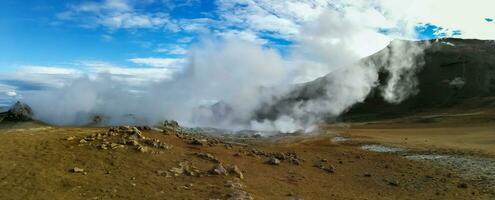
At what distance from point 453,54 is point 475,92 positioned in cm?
4052

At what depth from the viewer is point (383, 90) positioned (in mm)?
179250

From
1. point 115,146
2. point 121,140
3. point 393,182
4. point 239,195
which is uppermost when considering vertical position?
point 121,140

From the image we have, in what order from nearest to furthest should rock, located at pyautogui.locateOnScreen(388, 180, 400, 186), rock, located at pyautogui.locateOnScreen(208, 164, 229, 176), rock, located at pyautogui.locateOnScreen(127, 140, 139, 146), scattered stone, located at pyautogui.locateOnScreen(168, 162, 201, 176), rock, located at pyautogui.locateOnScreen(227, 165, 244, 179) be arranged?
1. scattered stone, located at pyautogui.locateOnScreen(168, 162, 201, 176)
2. rock, located at pyautogui.locateOnScreen(208, 164, 229, 176)
3. rock, located at pyautogui.locateOnScreen(227, 165, 244, 179)
4. rock, located at pyautogui.locateOnScreen(388, 180, 400, 186)
5. rock, located at pyautogui.locateOnScreen(127, 140, 139, 146)

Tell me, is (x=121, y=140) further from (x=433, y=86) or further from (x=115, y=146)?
(x=433, y=86)

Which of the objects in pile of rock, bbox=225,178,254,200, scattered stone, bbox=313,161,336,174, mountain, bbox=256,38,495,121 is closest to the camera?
pile of rock, bbox=225,178,254,200

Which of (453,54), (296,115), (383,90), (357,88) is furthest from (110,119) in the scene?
(453,54)

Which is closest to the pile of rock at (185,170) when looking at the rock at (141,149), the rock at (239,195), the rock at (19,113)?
the rock at (141,149)

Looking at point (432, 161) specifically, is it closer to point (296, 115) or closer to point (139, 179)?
point (139, 179)

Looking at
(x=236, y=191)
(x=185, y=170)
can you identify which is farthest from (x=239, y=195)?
(x=185, y=170)

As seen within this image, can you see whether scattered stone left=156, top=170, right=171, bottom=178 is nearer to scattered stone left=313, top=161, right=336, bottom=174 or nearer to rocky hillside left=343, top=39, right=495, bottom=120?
scattered stone left=313, top=161, right=336, bottom=174

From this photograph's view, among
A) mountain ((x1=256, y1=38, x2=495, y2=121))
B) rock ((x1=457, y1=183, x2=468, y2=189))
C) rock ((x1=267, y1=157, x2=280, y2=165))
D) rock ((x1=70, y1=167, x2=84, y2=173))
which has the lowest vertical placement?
rock ((x1=457, y1=183, x2=468, y2=189))

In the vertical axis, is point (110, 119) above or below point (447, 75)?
below

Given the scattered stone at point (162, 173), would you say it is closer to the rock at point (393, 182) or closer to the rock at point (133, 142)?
the rock at point (133, 142)

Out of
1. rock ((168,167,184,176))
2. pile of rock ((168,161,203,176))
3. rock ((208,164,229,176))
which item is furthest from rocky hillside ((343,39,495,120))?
rock ((168,167,184,176))
